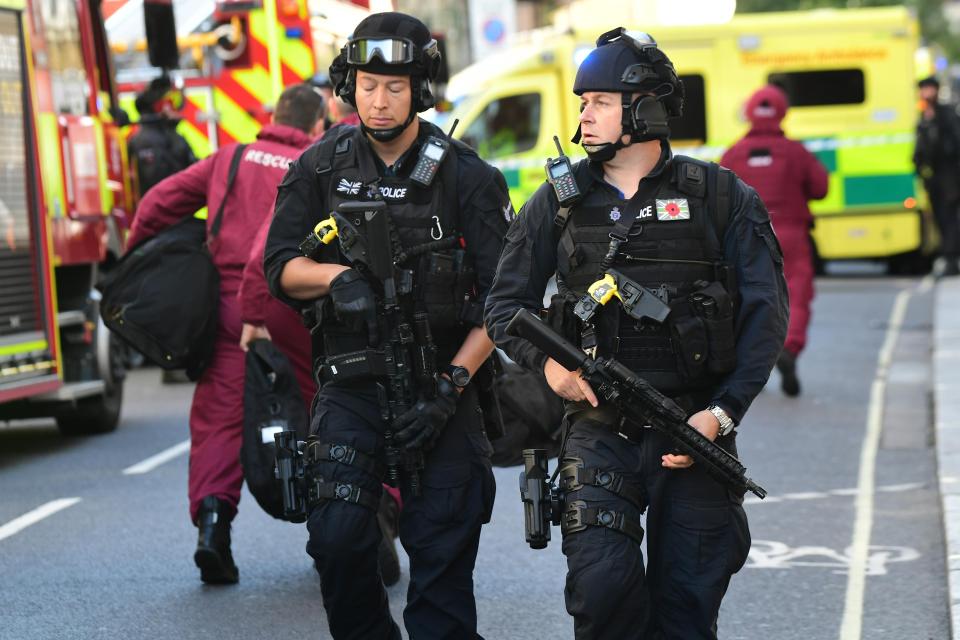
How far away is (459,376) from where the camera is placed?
5.06 m

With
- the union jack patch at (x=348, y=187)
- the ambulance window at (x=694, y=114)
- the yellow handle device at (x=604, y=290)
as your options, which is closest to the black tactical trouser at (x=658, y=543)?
the yellow handle device at (x=604, y=290)

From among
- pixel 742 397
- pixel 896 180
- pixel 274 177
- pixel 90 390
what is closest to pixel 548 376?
pixel 742 397

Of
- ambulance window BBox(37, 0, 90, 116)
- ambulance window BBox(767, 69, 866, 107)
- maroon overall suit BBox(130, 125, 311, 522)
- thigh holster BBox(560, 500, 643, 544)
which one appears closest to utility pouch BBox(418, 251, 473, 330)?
thigh holster BBox(560, 500, 643, 544)

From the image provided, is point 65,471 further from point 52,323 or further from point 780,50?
point 780,50

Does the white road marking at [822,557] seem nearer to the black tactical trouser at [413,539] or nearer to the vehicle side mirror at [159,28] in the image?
the black tactical trouser at [413,539]

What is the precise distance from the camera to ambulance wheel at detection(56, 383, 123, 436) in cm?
1105

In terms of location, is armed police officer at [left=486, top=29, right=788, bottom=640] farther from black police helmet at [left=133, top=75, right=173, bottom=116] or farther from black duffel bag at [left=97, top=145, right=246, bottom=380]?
black police helmet at [left=133, top=75, right=173, bottom=116]

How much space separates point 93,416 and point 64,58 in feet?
6.80

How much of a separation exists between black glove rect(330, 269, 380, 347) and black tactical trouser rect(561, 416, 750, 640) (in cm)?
75

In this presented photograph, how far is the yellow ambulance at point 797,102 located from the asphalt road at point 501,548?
9523 mm

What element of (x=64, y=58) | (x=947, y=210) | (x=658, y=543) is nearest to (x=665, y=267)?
(x=658, y=543)

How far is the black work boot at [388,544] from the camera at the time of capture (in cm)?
660

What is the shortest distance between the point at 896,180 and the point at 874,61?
157cm

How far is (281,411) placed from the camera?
625 centimetres
